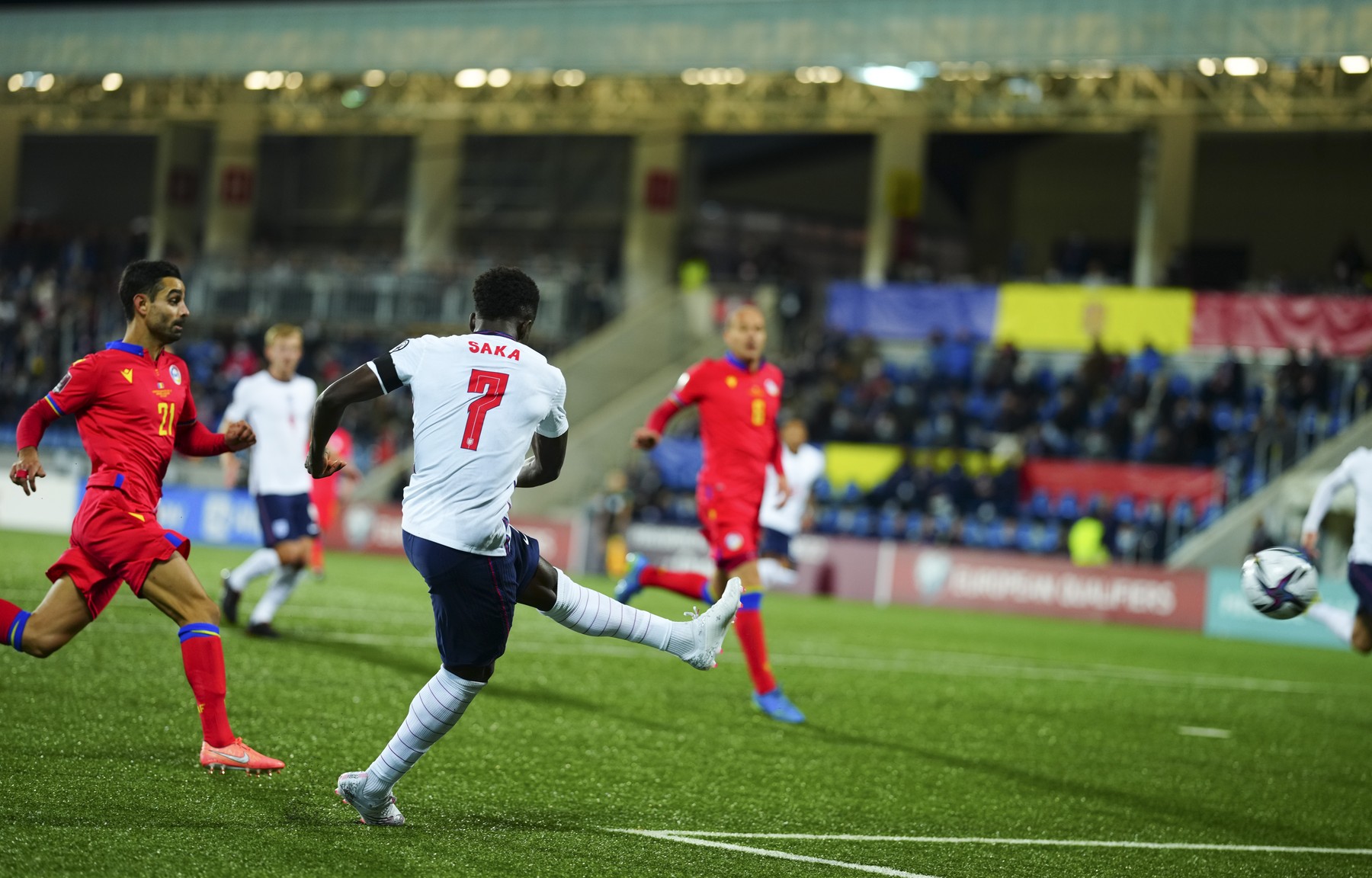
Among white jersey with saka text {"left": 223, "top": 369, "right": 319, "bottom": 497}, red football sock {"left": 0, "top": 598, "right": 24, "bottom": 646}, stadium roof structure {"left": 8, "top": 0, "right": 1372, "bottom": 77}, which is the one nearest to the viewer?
red football sock {"left": 0, "top": 598, "right": 24, "bottom": 646}

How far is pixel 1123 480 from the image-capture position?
88.7 feet

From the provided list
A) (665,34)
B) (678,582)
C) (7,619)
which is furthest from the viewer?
(665,34)

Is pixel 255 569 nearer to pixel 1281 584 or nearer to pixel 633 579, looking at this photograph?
pixel 633 579

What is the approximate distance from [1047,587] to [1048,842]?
17.2m

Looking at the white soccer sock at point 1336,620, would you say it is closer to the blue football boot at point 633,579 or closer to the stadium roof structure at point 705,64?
the blue football boot at point 633,579

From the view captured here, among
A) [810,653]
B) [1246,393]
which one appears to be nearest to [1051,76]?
[1246,393]

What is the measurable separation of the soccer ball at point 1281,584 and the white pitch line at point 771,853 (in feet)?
14.2

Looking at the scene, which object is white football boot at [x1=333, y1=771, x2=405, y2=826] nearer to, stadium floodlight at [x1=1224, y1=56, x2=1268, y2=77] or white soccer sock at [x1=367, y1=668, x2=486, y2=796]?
white soccer sock at [x1=367, y1=668, x2=486, y2=796]

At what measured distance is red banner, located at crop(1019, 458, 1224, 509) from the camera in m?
26.4

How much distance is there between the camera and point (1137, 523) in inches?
1016

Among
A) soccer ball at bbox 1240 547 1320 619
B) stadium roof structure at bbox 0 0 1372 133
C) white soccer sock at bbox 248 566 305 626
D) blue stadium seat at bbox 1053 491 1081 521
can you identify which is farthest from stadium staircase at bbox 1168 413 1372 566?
white soccer sock at bbox 248 566 305 626

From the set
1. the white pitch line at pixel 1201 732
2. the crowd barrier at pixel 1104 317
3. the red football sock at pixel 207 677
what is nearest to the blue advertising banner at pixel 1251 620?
the crowd barrier at pixel 1104 317

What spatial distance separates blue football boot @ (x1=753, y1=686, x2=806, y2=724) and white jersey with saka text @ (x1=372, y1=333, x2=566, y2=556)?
435cm

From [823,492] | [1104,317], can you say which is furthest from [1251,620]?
[1104,317]
